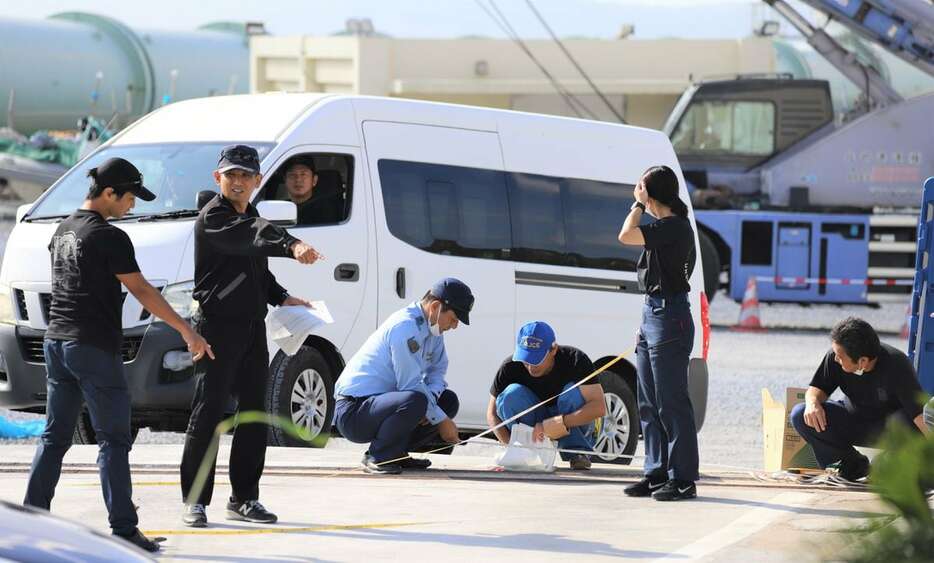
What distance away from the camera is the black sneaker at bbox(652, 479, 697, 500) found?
7824 mm

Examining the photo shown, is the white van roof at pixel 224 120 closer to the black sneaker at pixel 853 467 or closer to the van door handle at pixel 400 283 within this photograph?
the van door handle at pixel 400 283

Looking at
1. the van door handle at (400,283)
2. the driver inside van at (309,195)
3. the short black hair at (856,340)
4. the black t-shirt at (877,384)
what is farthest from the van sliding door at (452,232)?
the short black hair at (856,340)

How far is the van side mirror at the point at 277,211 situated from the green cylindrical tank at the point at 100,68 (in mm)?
33336

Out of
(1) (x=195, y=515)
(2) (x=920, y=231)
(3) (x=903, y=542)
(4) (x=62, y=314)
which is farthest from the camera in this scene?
(2) (x=920, y=231)

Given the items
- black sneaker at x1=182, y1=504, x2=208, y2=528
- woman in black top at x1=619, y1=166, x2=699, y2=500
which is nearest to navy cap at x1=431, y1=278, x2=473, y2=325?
woman in black top at x1=619, y1=166, x2=699, y2=500

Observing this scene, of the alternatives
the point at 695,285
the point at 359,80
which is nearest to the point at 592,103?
the point at 359,80

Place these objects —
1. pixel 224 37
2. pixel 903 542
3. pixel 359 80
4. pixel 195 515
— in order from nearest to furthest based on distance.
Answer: pixel 903 542 → pixel 195 515 → pixel 359 80 → pixel 224 37

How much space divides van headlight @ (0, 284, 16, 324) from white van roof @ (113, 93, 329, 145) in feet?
4.55

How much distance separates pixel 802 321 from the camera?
22.8 meters

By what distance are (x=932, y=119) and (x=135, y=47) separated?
34.8 m

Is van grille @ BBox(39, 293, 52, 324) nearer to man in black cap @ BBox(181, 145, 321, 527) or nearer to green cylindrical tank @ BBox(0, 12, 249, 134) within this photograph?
man in black cap @ BBox(181, 145, 321, 527)

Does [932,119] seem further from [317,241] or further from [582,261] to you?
[317,241]

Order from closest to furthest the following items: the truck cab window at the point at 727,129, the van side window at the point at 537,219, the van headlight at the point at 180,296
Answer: the van headlight at the point at 180,296
the van side window at the point at 537,219
the truck cab window at the point at 727,129

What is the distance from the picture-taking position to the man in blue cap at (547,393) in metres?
8.82
